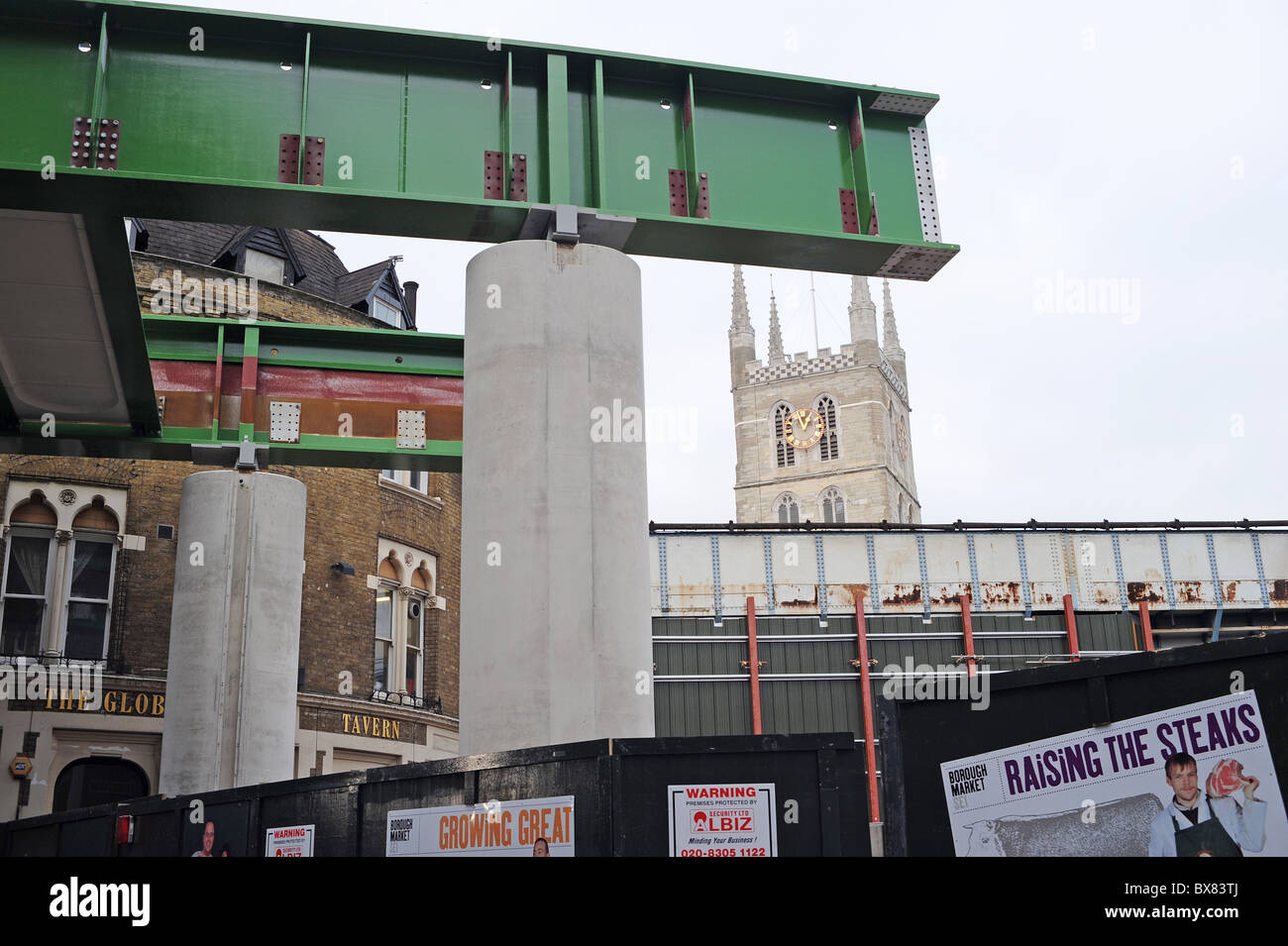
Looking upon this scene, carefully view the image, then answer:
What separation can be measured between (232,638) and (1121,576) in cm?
2198

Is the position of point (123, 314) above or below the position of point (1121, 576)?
below

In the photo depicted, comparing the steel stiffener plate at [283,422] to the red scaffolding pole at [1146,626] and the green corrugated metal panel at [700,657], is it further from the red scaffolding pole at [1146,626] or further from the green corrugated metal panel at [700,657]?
the red scaffolding pole at [1146,626]

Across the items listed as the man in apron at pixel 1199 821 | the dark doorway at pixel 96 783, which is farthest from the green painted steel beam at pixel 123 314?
the dark doorway at pixel 96 783

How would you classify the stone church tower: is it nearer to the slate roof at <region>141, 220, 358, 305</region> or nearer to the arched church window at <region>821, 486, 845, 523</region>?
the arched church window at <region>821, 486, 845, 523</region>

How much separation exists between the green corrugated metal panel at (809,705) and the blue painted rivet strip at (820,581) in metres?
1.66

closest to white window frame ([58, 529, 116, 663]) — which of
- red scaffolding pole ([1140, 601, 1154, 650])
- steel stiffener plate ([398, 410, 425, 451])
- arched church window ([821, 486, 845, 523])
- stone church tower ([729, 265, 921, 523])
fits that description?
steel stiffener plate ([398, 410, 425, 451])

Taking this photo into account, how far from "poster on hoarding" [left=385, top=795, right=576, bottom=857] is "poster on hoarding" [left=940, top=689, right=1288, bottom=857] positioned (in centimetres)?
203

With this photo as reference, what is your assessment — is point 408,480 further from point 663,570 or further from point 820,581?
point 820,581

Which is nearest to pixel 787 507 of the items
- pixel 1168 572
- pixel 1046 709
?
pixel 1168 572

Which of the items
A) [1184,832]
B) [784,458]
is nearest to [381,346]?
[1184,832]

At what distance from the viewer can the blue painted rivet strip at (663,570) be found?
29.9 m

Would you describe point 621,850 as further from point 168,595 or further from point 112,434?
point 168,595

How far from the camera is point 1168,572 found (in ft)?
104
